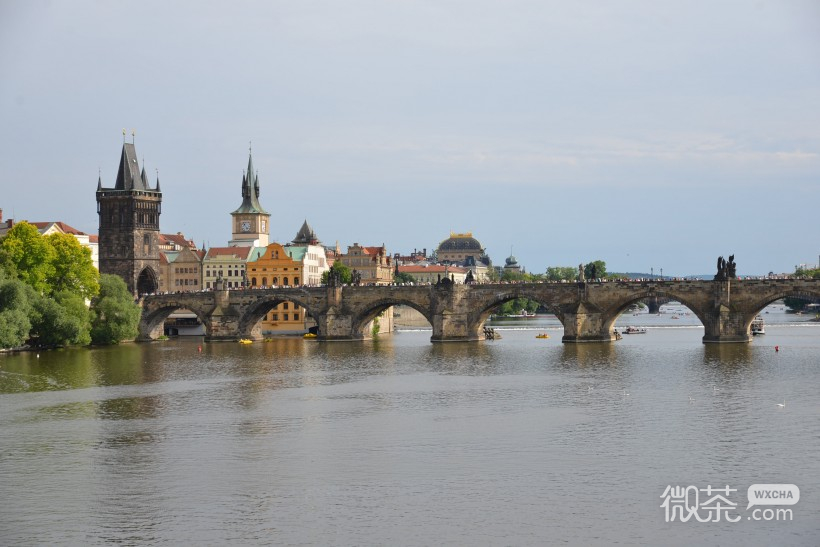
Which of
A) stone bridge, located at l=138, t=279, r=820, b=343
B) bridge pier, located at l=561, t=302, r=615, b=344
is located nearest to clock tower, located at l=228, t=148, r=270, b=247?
stone bridge, located at l=138, t=279, r=820, b=343

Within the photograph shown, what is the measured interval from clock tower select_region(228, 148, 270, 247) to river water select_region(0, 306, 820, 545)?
82.9m

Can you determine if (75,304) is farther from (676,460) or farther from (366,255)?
(366,255)

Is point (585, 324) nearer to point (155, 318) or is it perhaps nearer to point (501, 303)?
point (501, 303)

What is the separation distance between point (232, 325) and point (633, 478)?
82649mm

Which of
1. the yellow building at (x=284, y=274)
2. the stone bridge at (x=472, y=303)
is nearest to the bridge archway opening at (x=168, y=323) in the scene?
the stone bridge at (x=472, y=303)

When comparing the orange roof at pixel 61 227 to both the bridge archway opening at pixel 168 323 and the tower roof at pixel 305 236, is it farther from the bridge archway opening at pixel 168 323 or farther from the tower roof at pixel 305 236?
the tower roof at pixel 305 236

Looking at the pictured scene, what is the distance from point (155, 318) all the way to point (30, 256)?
910 inches

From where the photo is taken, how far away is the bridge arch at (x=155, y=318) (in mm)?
120625

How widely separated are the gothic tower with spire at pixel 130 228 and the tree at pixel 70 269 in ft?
100

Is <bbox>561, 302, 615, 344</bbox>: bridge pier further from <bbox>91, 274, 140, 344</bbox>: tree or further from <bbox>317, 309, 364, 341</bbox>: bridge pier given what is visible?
<bbox>91, 274, 140, 344</bbox>: tree

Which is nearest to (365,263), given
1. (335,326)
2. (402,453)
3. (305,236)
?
(305,236)

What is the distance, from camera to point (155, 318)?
123 meters

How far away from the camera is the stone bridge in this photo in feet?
325

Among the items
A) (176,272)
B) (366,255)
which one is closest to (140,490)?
(176,272)
